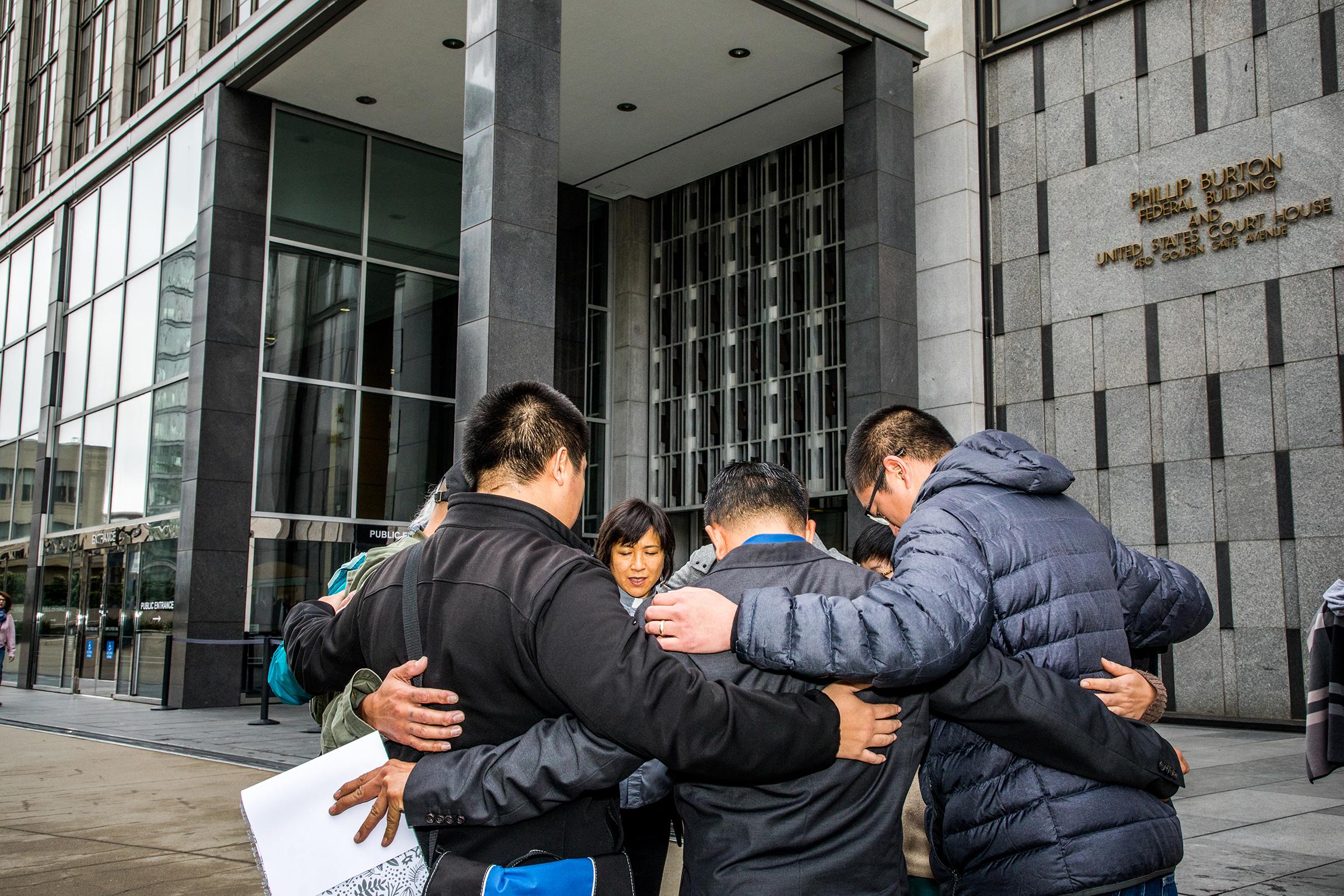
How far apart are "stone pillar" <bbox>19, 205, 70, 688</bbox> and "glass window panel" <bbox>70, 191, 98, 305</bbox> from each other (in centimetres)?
26

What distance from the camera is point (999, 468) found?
2.45 m

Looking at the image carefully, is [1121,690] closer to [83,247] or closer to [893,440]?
[893,440]

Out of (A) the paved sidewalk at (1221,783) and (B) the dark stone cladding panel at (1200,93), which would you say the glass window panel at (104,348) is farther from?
(B) the dark stone cladding panel at (1200,93)

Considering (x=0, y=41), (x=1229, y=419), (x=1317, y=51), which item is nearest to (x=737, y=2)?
(x=1317, y=51)

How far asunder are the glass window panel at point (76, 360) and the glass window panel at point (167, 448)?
3644 millimetres

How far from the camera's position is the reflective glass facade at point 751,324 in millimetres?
18000

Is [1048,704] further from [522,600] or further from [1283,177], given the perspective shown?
[1283,177]

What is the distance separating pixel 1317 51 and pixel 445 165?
12.9 m

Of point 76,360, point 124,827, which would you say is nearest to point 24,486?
point 76,360

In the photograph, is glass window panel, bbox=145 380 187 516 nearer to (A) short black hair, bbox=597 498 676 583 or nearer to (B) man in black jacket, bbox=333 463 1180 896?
(A) short black hair, bbox=597 498 676 583

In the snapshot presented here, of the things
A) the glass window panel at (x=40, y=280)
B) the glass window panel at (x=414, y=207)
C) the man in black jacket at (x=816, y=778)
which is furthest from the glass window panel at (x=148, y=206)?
the man in black jacket at (x=816, y=778)

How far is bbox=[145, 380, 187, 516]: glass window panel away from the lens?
1691cm

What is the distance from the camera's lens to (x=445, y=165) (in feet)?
61.9

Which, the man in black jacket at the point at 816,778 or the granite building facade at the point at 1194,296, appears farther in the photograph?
the granite building facade at the point at 1194,296
